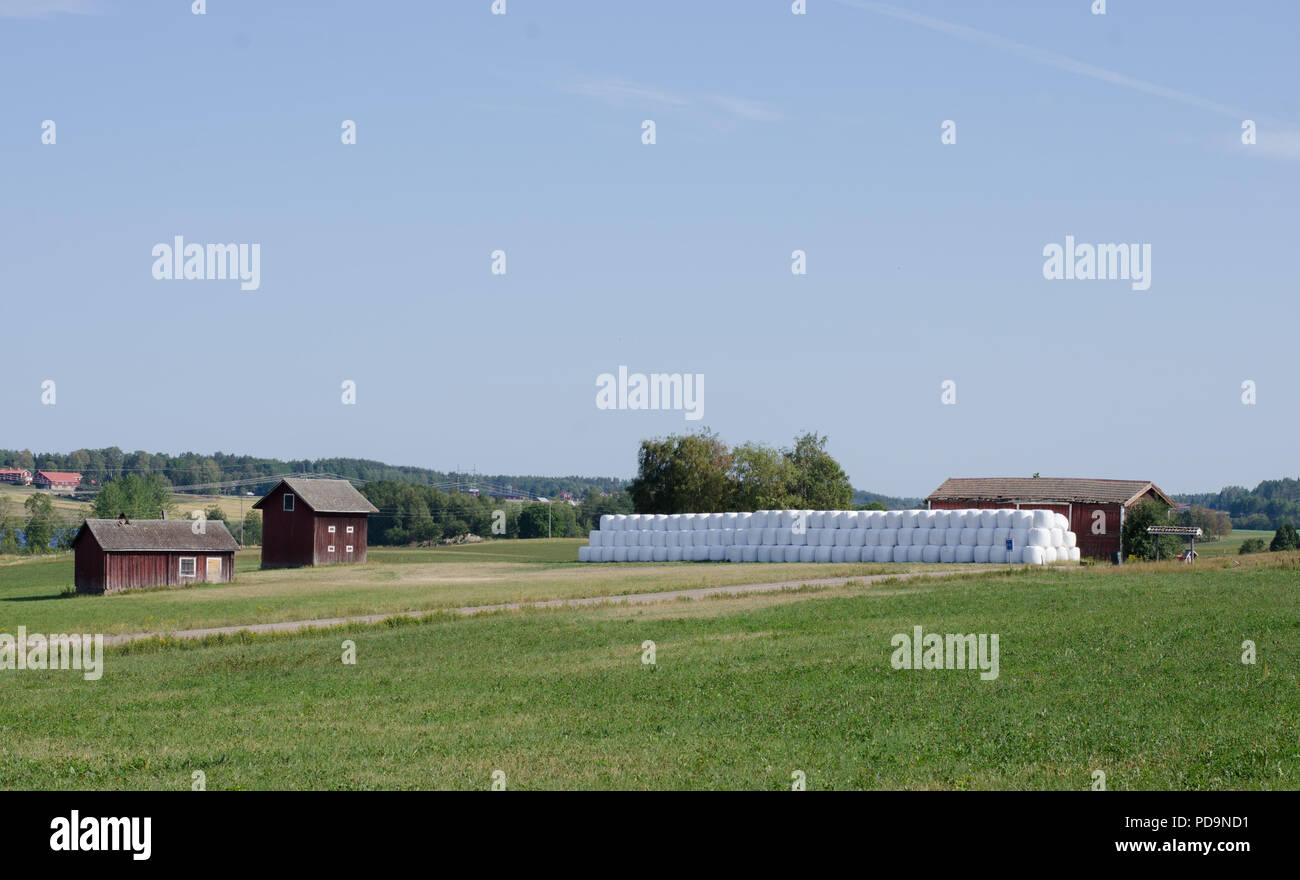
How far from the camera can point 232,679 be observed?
94.7ft

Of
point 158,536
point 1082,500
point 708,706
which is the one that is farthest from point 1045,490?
point 708,706

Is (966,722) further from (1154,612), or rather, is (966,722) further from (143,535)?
(143,535)

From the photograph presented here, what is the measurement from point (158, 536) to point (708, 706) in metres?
57.9

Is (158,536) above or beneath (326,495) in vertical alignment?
beneath

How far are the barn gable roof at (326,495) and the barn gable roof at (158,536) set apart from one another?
47.8 feet

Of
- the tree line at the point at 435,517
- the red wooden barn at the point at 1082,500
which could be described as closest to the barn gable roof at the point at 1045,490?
the red wooden barn at the point at 1082,500

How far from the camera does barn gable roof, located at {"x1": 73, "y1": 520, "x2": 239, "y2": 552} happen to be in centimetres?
6944

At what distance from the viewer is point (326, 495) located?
3597 inches

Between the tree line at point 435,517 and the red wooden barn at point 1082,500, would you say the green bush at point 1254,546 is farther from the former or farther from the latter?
the tree line at point 435,517

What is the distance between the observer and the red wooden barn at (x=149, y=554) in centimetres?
6888

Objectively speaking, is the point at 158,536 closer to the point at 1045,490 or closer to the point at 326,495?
the point at 326,495

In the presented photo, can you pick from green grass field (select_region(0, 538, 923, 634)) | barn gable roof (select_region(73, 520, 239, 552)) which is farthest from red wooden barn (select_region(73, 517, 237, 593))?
green grass field (select_region(0, 538, 923, 634))

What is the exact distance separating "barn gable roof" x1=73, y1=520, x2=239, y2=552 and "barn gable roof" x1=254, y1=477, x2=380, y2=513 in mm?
14571
